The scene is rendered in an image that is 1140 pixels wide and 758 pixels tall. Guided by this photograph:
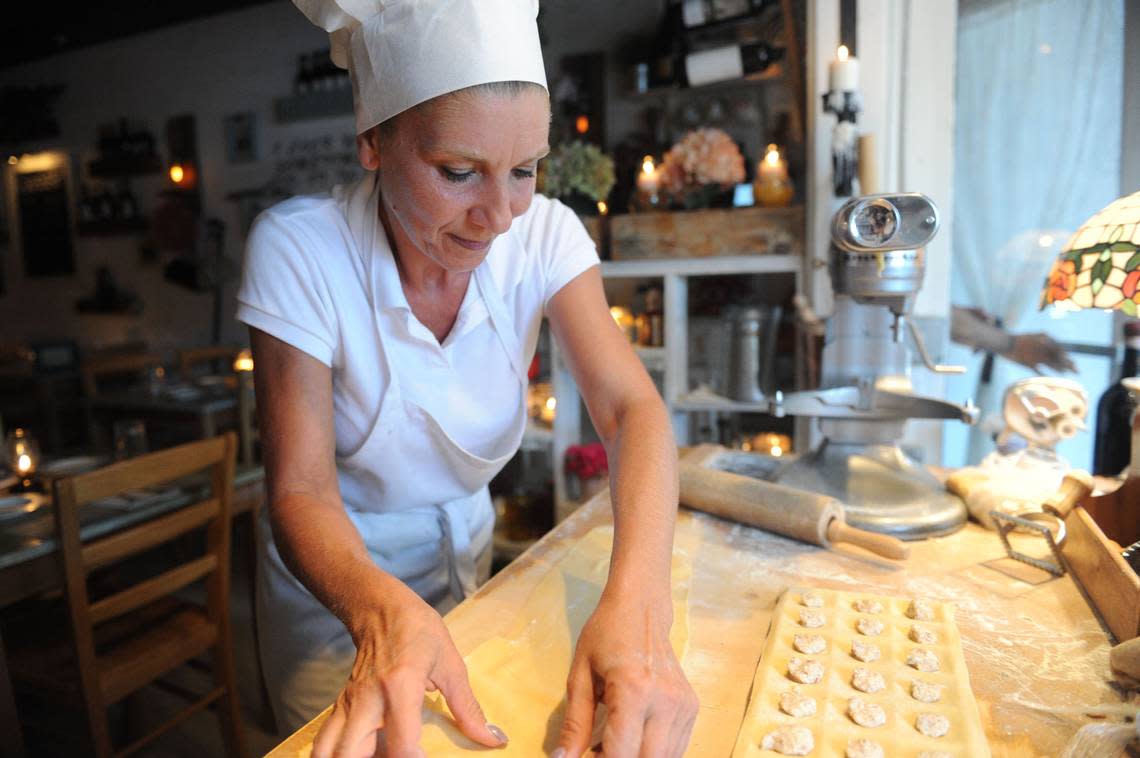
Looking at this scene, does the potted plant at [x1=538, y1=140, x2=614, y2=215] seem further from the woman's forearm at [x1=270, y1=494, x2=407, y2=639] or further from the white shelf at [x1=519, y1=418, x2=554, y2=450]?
the woman's forearm at [x1=270, y1=494, x2=407, y2=639]

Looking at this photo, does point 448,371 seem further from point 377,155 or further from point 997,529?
point 997,529

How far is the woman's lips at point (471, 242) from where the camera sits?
3.12 ft

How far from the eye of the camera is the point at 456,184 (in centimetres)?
89

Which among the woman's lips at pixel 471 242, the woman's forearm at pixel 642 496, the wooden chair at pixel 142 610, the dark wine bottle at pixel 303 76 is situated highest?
the dark wine bottle at pixel 303 76

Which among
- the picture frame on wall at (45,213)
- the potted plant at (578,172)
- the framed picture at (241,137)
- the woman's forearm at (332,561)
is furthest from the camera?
the picture frame on wall at (45,213)

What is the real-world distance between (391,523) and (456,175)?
25.2 inches

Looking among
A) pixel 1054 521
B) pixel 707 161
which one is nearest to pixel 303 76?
pixel 707 161

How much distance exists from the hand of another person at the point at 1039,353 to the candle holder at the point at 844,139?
0.79m

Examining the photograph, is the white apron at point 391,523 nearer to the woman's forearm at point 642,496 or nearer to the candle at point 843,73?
the woman's forearm at point 642,496

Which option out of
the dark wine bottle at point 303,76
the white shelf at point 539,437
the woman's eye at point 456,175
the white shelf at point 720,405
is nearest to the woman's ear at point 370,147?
the woman's eye at point 456,175

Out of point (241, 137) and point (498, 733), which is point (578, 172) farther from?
point (241, 137)

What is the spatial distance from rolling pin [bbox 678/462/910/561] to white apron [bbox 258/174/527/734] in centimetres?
34

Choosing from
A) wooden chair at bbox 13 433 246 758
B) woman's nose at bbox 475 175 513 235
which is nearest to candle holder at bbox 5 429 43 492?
wooden chair at bbox 13 433 246 758

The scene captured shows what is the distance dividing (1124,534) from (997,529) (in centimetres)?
16
